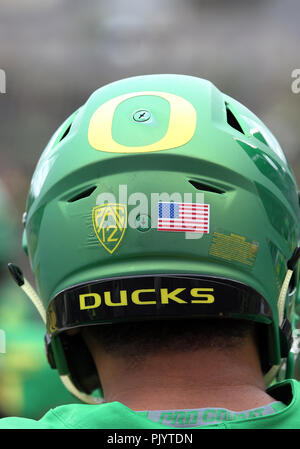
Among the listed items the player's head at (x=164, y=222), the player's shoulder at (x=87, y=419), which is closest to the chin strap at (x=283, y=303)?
the player's head at (x=164, y=222)

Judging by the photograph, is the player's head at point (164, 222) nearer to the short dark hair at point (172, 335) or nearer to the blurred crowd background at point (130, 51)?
the short dark hair at point (172, 335)

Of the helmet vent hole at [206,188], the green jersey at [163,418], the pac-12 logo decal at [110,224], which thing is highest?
the helmet vent hole at [206,188]

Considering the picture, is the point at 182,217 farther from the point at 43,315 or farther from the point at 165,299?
the point at 43,315

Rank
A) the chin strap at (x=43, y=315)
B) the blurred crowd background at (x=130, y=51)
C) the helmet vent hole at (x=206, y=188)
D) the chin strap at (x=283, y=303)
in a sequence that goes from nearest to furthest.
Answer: the helmet vent hole at (x=206, y=188) < the chin strap at (x=283, y=303) < the chin strap at (x=43, y=315) < the blurred crowd background at (x=130, y=51)

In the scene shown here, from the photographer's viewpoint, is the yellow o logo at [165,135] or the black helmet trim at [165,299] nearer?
the black helmet trim at [165,299]

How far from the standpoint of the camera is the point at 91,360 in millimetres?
2014

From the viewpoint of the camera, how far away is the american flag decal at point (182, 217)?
66.3 inches

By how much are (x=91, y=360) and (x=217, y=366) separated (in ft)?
1.85

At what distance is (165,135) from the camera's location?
1751 millimetres

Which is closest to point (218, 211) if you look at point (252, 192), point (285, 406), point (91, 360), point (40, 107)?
point (252, 192)

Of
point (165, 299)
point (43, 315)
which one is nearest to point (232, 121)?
point (165, 299)

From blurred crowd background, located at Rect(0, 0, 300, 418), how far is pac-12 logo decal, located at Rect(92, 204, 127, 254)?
8.95 meters

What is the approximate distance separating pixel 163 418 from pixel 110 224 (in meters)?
0.50
